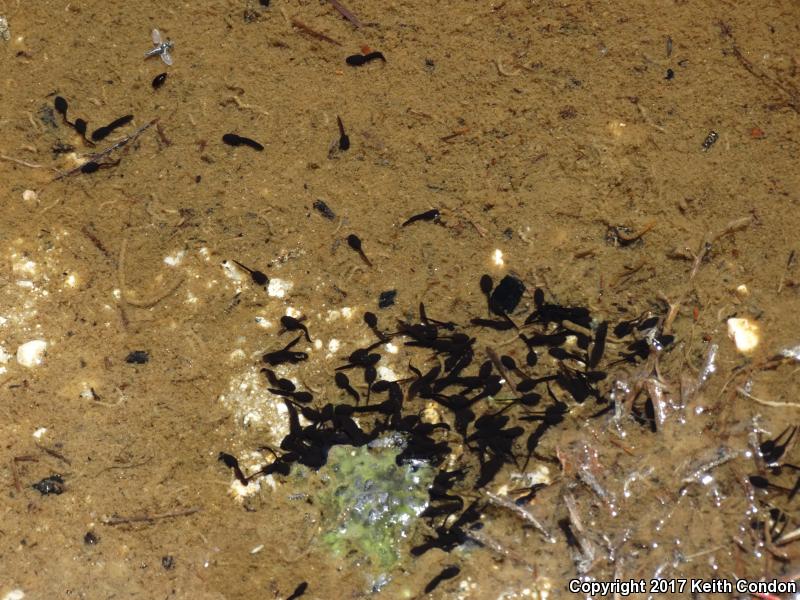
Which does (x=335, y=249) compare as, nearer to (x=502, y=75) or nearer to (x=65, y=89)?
(x=502, y=75)

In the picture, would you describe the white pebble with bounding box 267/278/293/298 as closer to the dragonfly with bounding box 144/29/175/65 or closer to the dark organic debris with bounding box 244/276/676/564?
the dark organic debris with bounding box 244/276/676/564

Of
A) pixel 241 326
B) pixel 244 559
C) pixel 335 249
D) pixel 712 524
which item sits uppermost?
pixel 335 249

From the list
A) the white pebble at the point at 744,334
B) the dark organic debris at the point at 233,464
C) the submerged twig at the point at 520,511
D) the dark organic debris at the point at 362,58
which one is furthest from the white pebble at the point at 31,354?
the white pebble at the point at 744,334

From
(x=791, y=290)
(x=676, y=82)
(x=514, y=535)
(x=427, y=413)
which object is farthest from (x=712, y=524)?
(x=676, y=82)

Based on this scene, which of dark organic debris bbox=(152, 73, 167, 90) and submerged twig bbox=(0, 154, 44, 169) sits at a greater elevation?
dark organic debris bbox=(152, 73, 167, 90)

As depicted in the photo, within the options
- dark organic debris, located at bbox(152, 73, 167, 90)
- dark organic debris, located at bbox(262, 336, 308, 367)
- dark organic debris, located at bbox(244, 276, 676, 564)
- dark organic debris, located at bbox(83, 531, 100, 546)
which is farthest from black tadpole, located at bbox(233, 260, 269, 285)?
dark organic debris, located at bbox(83, 531, 100, 546)

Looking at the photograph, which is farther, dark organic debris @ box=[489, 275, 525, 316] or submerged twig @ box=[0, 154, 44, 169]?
submerged twig @ box=[0, 154, 44, 169]

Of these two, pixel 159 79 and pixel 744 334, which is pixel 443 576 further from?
pixel 159 79
